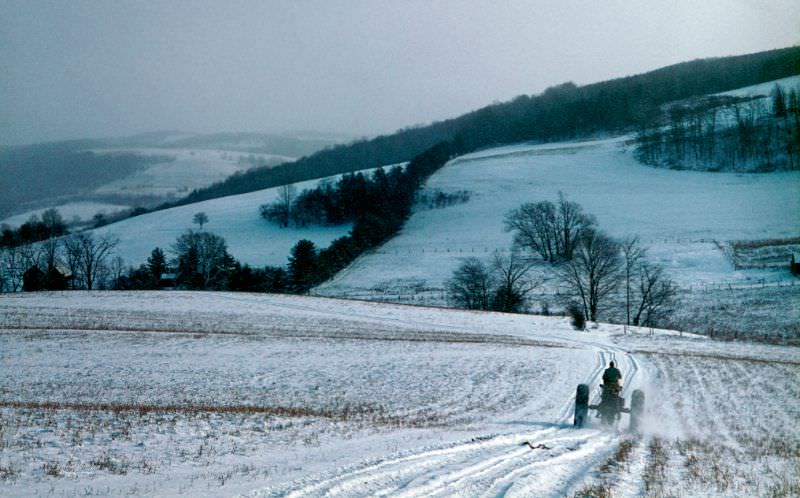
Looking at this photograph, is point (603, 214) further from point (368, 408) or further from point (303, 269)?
point (368, 408)

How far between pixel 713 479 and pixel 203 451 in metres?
9.18

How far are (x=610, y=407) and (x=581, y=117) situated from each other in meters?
164

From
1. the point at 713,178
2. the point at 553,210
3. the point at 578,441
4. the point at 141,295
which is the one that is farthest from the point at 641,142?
the point at 578,441

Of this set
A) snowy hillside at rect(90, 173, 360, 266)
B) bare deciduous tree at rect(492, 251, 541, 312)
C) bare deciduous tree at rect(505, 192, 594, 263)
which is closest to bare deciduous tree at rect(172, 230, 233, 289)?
snowy hillside at rect(90, 173, 360, 266)

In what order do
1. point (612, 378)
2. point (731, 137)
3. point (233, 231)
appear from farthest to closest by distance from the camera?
point (731, 137) → point (233, 231) → point (612, 378)

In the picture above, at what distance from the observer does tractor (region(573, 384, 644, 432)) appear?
16.1m

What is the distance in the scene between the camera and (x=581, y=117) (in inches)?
6629

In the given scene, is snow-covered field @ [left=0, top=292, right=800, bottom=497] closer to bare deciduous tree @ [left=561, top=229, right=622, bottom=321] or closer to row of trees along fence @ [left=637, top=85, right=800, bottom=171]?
bare deciduous tree @ [left=561, top=229, right=622, bottom=321]

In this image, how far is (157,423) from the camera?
1329 centimetres

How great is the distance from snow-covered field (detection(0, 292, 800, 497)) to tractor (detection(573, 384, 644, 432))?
0.53m

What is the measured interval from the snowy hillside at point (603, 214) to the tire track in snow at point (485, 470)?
49133 millimetres

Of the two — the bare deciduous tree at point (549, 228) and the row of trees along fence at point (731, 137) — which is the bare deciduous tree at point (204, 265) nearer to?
the bare deciduous tree at point (549, 228)

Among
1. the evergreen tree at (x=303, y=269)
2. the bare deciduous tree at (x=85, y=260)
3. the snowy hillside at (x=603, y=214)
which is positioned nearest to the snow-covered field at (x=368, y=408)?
the snowy hillside at (x=603, y=214)

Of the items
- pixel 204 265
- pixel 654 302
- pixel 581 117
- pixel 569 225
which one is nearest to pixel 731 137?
pixel 581 117
